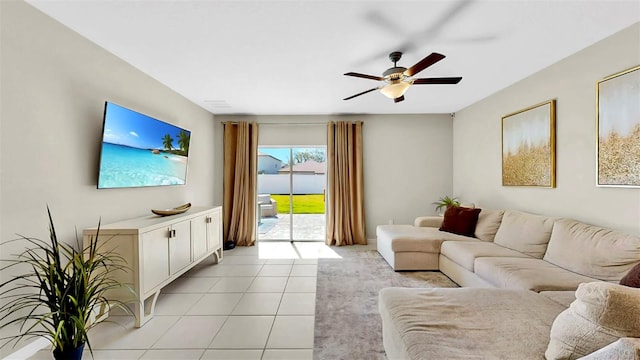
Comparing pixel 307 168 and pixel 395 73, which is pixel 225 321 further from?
pixel 307 168

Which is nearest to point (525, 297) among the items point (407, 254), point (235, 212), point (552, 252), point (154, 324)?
point (552, 252)

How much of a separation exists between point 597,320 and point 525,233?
7.48 ft

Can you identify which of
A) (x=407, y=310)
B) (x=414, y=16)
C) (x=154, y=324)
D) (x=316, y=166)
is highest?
(x=414, y=16)

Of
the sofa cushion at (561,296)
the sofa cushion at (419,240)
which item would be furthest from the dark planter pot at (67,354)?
the sofa cushion at (419,240)

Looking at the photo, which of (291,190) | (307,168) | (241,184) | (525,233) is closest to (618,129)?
(525,233)

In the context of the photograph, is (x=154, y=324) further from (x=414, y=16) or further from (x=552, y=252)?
(x=552, y=252)

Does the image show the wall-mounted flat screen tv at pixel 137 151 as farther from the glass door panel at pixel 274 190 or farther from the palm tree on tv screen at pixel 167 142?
the glass door panel at pixel 274 190

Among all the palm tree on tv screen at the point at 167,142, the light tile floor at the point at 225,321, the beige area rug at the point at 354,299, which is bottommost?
the light tile floor at the point at 225,321

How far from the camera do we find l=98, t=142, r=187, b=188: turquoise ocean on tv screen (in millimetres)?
2475

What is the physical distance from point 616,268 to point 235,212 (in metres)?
4.89

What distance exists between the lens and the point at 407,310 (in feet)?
5.23

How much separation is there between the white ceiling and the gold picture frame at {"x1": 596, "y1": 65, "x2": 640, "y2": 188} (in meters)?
0.46

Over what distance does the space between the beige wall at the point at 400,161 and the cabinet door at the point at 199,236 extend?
5.59 feet

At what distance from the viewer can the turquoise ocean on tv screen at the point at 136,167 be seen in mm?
2475
